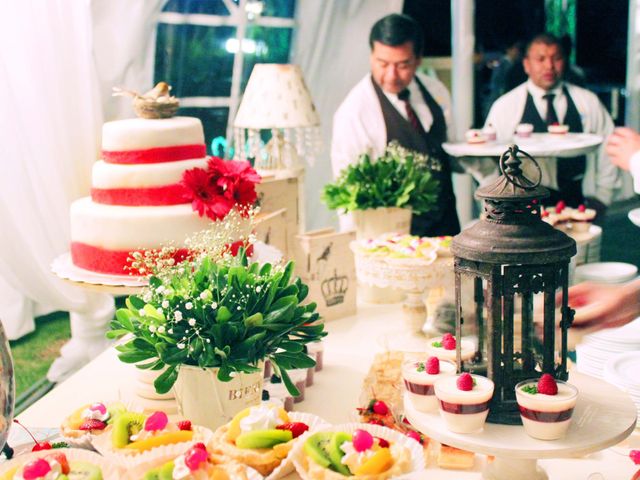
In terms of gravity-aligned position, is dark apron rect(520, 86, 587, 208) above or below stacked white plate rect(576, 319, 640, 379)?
above

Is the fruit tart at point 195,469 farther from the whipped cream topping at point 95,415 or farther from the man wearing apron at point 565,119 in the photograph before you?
the man wearing apron at point 565,119

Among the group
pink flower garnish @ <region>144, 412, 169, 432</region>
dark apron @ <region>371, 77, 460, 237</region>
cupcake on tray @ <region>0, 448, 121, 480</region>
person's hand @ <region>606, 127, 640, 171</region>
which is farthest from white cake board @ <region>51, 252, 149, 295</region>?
person's hand @ <region>606, 127, 640, 171</region>

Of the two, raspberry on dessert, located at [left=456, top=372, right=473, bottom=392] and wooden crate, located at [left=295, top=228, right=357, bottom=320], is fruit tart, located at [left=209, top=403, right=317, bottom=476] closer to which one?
raspberry on dessert, located at [left=456, top=372, right=473, bottom=392]

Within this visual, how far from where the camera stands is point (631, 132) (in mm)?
3830

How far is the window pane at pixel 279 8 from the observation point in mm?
5070

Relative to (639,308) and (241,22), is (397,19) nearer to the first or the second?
(241,22)

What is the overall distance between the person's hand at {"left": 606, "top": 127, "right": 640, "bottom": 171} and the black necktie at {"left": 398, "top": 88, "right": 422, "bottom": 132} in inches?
36.4

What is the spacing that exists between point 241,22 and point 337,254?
2.50m

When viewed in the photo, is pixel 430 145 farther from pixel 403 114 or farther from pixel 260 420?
pixel 260 420

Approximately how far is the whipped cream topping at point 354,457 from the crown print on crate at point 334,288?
143cm

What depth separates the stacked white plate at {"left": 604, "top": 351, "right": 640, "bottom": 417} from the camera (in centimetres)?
201

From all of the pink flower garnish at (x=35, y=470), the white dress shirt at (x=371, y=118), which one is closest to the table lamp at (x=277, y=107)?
the white dress shirt at (x=371, y=118)

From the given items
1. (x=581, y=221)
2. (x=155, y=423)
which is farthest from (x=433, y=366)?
(x=581, y=221)

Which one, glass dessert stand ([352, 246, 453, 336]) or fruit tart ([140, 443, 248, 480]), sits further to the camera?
glass dessert stand ([352, 246, 453, 336])
